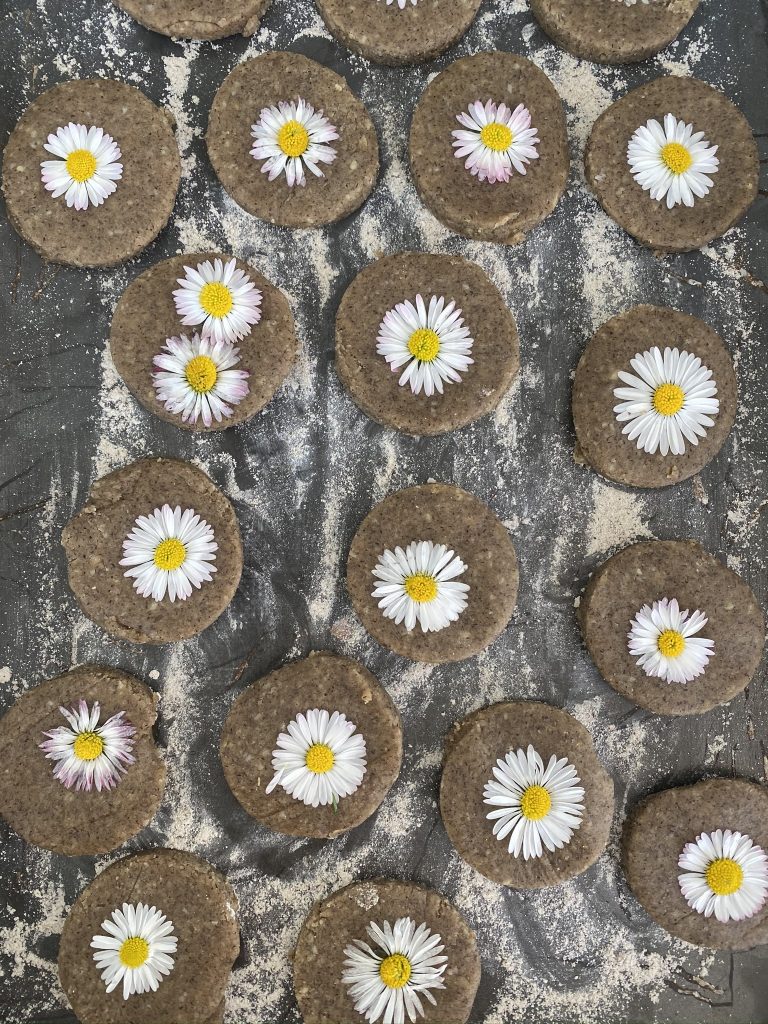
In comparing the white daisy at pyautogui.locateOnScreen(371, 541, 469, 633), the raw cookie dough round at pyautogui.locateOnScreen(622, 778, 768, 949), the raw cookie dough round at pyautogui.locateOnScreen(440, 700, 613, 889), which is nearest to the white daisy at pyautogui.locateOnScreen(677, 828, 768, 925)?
the raw cookie dough round at pyautogui.locateOnScreen(622, 778, 768, 949)

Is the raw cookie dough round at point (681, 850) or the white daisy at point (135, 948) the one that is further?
the raw cookie dough round at point (681, 850)

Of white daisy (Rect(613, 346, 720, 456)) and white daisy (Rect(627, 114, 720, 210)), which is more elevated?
white daisy (Rect(627, 114, 720, 210))

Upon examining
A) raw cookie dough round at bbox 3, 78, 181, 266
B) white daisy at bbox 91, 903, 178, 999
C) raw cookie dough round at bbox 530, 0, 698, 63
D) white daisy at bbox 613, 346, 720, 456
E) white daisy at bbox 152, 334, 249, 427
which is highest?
raw cookie dough round at bbox 530, 0, 698, 63

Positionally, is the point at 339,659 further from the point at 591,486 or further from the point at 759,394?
the point at 759,394

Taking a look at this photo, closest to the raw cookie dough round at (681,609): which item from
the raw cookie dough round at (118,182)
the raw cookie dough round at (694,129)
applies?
the raw cookie dough round at (694,129)

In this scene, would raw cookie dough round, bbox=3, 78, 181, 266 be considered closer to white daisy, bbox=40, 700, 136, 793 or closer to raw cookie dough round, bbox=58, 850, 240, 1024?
white daisy, bbox=40, 700, 136, 793

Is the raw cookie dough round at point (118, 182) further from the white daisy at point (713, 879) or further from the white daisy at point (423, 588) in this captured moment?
the white daisy at point (713, 879)

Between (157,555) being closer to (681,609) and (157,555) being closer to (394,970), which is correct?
(394,970)

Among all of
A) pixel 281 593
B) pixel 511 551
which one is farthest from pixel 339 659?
pixel 511 551
